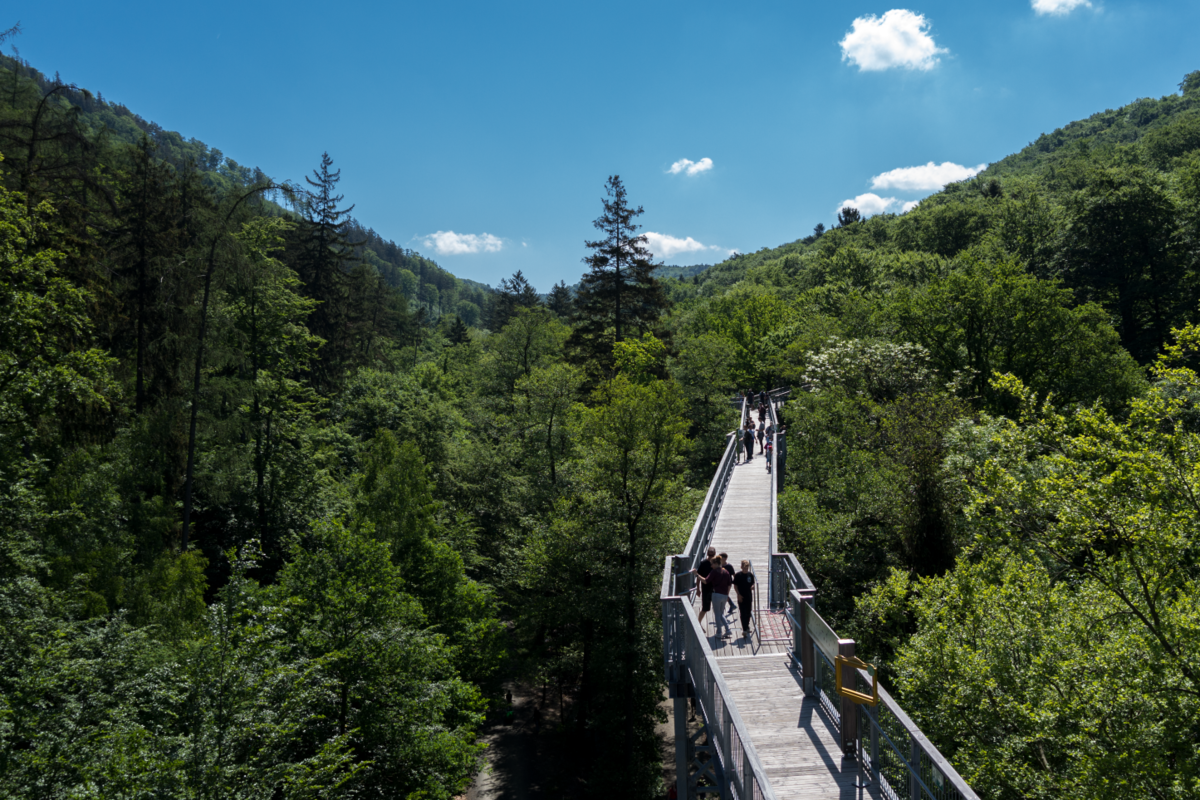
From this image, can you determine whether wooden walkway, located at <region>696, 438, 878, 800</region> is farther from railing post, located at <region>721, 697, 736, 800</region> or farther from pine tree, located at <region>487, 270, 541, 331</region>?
pine tree, located at <region>487, 270, 541, 331</region>

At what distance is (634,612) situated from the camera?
21.3 m

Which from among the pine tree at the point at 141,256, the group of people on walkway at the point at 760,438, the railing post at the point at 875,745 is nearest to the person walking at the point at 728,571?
the railing post at the point at 875,745

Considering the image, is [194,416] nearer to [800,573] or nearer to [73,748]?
[73,748]

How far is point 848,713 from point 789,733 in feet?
3.40

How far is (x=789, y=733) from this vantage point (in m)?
7.83

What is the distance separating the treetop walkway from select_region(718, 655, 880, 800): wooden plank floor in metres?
0.01

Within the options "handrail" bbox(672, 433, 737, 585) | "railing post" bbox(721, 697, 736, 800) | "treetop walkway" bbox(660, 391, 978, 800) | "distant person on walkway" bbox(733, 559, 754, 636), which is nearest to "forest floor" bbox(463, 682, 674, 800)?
"handrail" bbox(672, 433, 737, 585)

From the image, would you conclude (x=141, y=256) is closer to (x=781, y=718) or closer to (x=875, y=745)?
(x=781, y=718)

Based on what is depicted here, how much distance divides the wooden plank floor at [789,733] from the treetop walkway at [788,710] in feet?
0.04

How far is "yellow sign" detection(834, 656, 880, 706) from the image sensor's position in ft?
22.0

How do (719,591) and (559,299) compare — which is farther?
(559,299)

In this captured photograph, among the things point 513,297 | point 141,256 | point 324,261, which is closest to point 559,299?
point 513,297

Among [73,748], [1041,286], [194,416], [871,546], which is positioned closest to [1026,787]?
[871,546]

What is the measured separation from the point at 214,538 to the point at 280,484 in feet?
11.6
